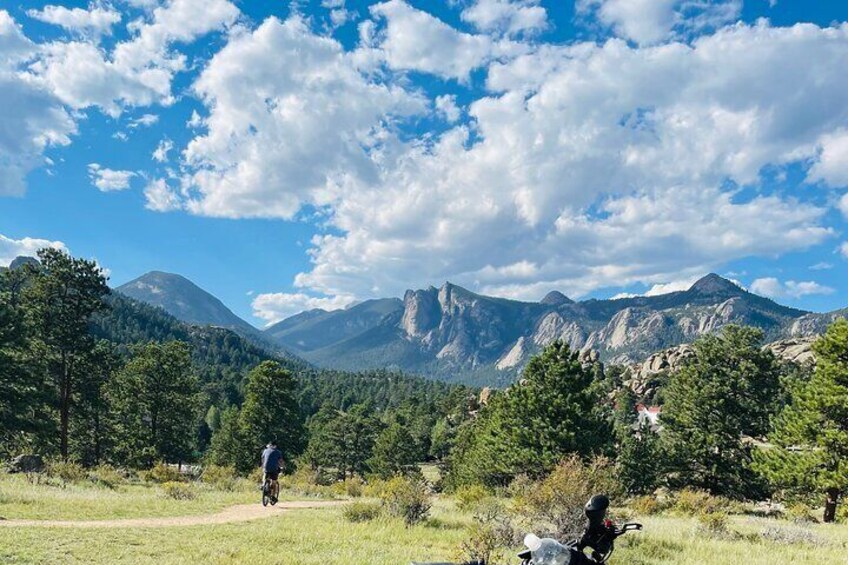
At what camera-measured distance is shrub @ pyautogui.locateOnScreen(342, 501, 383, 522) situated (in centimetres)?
1617

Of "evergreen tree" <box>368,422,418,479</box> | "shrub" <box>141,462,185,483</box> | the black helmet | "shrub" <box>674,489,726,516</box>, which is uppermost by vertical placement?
the black helmet

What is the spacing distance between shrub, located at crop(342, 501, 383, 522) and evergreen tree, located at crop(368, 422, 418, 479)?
187 feet

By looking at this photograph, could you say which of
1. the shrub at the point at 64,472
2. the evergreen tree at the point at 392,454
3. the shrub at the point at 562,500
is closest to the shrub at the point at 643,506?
the shrub at the point at 562,500

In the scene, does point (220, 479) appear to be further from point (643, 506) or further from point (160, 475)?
point (643, 506)

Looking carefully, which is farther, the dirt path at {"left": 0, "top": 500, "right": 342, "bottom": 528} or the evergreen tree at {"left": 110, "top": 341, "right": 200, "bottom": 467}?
the evergreen tree at {"left": 110, "top": 341, "right": 200, "bottom": 467}

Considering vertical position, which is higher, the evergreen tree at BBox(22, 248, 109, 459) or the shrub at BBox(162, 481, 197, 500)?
the evergreen tree at BBox(22, 248, 109, 459)

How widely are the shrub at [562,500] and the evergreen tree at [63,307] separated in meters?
29.9

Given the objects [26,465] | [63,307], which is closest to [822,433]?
[26,465]

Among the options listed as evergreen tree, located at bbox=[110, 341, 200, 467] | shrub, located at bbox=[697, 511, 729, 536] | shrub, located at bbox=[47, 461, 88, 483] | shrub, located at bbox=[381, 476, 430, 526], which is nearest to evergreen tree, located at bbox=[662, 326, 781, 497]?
shrub, located at bbox=[697, 511, 729, 536]

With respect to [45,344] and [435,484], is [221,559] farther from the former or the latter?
[435,484]

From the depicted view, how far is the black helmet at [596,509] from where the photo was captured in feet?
14.4

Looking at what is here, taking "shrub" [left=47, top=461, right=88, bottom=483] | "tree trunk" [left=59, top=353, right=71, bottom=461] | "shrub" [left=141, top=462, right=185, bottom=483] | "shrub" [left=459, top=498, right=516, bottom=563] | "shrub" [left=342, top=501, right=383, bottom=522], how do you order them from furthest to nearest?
"tree trunk" [left=59, top=353, right=71, bottom=461] → "shrub" [left=141, top=462, right=185, bottom=483] → "shrub" [left=47, top=461, right=88, bottom=483] → "shrub" [left=342, top=501, right=383, bottom=522] → "shrub" [left=459, top=498, right=516, bottom=563]

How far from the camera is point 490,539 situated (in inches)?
453

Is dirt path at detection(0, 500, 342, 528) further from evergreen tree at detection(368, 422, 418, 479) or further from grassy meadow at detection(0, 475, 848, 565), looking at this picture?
evergreen tree at detection(368, 422, 418, 479)
